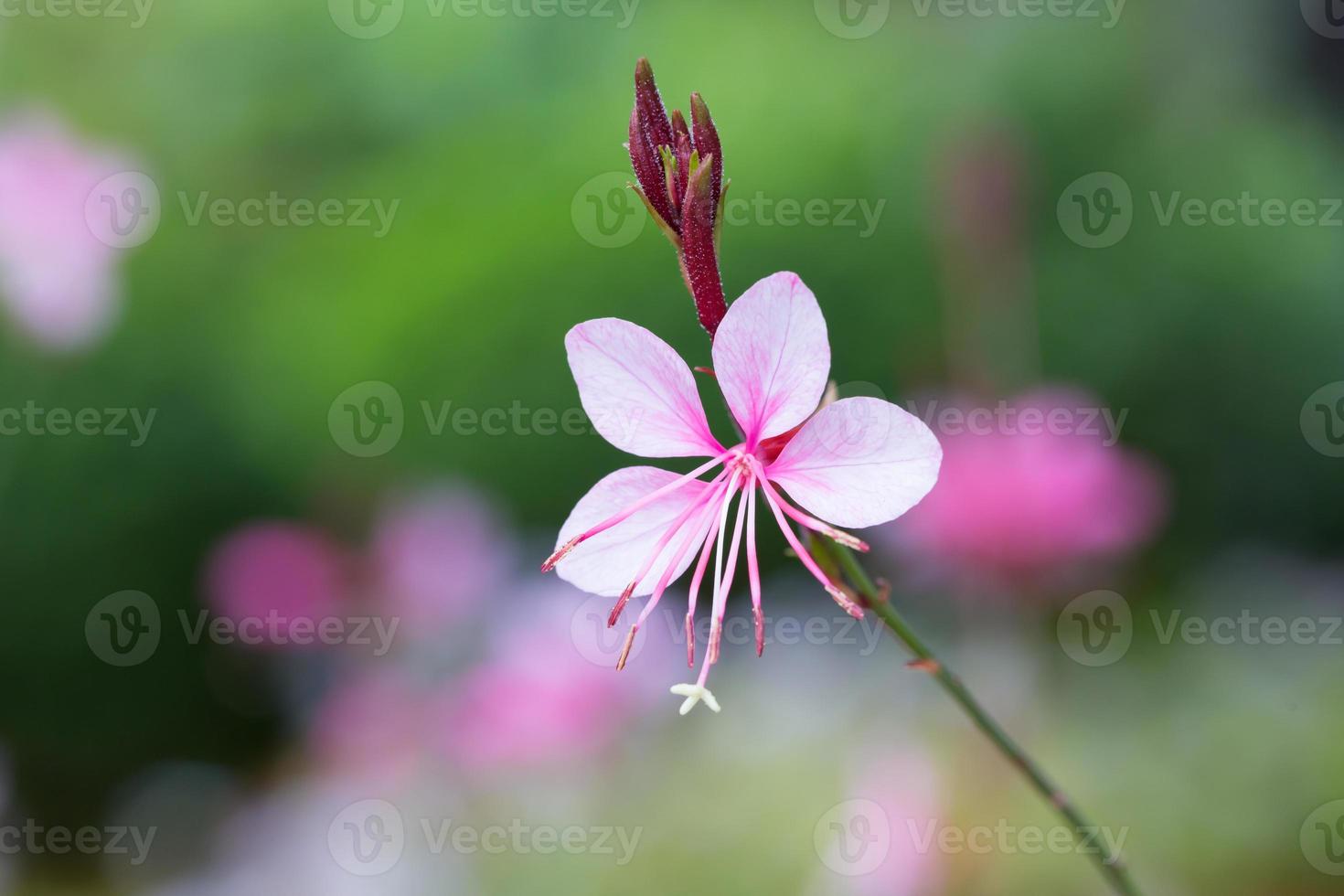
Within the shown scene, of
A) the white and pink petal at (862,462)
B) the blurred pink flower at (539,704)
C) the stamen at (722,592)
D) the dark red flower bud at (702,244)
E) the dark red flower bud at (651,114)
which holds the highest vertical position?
the dark red flower bud at (651,114)

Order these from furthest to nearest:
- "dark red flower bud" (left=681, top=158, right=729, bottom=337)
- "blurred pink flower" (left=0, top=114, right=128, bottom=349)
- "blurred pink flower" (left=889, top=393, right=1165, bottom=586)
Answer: "blurred pink flower" (left=0, top=114, right=128, bottom=349) < "blurred pink flower" (left=889, top=393, right=1165, bottom=586) < "dark red flower bud" (left=681, top=158, right=729, bottom=337)

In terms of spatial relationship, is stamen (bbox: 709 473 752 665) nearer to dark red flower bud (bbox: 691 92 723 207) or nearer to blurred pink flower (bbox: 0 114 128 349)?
dark red flower bud (bbox: 691 92 723 207)

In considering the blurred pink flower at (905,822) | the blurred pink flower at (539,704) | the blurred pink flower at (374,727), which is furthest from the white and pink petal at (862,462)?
the blurred pink flower at (374,727)

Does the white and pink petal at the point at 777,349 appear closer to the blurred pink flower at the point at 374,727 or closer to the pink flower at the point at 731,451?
the pink flower at the point at 731,451

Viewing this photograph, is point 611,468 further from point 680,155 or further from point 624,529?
point 680,155

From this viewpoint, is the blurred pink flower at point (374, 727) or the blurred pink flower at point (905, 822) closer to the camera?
the blurred pink flower at point (905, 822)

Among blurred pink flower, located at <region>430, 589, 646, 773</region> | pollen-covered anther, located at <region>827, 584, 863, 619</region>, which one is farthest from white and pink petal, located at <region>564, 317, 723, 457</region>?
blurred pink flower, located at <region>430, 589, 646, 773</region>
